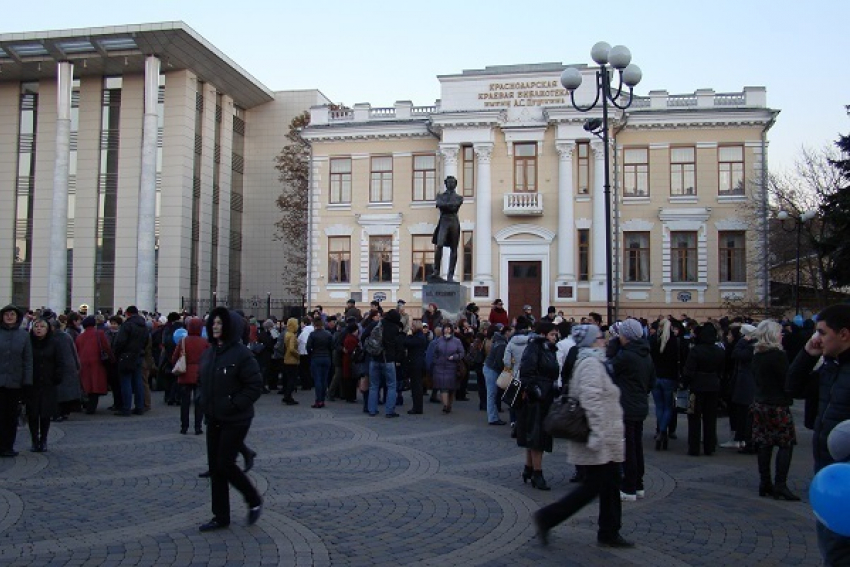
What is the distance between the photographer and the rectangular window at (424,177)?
40.7m

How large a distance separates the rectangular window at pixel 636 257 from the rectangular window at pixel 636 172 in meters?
2.18

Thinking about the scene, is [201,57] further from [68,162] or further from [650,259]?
[650,259]

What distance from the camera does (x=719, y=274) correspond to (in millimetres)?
37875

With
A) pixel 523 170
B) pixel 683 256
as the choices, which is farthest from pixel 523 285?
pixel 683 256

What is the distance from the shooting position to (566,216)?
38.0 m

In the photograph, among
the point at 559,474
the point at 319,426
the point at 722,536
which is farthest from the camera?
the point at 319,426

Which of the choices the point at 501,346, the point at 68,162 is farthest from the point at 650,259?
the point at 68,162

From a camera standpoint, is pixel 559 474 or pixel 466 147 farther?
pixel 466 147

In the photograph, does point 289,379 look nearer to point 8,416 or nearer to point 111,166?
point 8,416

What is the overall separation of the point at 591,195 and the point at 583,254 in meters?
3.01

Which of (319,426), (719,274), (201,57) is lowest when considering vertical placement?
(319,426)

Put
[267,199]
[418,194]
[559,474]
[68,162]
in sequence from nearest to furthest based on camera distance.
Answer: [559,474] → [418,194] → [68,162] → [267,199]

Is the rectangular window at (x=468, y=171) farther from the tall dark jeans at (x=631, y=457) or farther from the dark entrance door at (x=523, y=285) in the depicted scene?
the tall dark jeans at (x=631, y=457)

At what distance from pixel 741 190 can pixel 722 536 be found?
3430 centimetres
